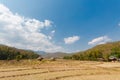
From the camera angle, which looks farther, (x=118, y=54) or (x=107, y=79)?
(x=118, y=54)

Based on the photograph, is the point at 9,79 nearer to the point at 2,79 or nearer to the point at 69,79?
the point at 2,79

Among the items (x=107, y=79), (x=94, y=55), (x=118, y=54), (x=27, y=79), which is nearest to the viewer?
(x=27, y=79)

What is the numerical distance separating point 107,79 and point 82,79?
123 inches

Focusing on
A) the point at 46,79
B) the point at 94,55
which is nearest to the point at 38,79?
the point at 46,79

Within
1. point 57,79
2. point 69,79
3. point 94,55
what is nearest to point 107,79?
point 69,79

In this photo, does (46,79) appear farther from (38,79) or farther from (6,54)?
(6,54)

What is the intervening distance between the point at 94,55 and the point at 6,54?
42.9 metres

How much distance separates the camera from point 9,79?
807 inches

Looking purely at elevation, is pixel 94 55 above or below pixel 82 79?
above

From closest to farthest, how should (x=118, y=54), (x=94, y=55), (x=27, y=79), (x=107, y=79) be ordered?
(x=27, y=79) → (x=107, y=79) → (x=118, y=54) → (x=94, y=55)

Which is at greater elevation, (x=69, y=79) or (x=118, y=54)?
(x=118, y=54)

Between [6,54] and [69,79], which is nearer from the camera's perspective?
[69,79]

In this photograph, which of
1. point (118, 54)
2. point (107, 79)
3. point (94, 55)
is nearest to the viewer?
point (107, 79)

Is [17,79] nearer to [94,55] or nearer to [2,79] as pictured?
[2,79]
